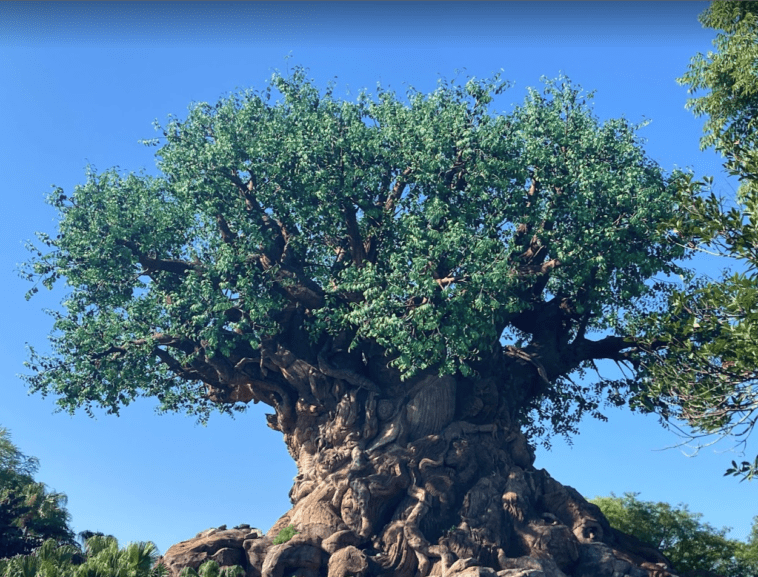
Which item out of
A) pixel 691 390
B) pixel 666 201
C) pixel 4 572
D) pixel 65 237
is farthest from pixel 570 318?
pixel 4 572

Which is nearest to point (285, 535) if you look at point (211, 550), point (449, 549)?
point (211, 550)

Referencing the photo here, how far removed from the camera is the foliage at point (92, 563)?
2212cm

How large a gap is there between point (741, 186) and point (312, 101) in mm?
14827

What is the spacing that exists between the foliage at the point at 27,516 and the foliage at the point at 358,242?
4.48 meters

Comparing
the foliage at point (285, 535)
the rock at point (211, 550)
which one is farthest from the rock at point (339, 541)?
the rock at point (211, 550)

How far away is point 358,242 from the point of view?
97.2 ft

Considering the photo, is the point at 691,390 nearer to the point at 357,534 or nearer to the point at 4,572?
the point at 357,534

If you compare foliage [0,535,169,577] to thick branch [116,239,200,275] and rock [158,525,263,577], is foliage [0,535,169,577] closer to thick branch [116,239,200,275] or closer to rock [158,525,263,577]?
rock [158,525,263,577]

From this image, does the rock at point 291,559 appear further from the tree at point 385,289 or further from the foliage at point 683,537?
the foliage at point 683,537

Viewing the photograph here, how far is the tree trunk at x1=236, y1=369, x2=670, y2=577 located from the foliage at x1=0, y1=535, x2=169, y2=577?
3.96 m

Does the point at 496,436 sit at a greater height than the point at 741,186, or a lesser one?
lesser

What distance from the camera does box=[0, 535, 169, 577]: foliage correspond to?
2212 cm

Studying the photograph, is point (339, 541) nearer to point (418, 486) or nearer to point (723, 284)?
point (418, 486)

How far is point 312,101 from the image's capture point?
3106 cm
